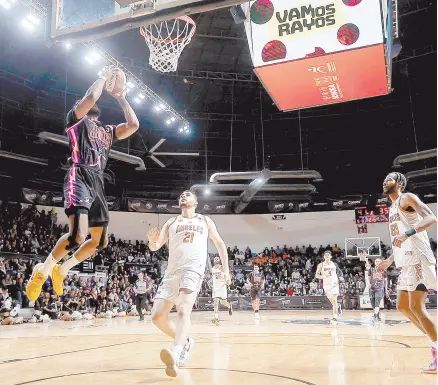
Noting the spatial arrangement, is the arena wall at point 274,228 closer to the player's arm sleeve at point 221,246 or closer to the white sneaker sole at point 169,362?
the player's arm sleeve at point 221,246

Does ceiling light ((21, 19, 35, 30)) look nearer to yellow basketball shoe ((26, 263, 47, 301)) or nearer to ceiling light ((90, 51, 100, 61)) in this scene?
ceiling light ((90, 51, 100, 61))

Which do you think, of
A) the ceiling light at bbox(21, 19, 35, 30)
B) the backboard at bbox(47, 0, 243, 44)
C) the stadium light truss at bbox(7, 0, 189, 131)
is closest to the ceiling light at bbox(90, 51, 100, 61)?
→ the stadium light truss at bbox(7, 0, 189, 131)

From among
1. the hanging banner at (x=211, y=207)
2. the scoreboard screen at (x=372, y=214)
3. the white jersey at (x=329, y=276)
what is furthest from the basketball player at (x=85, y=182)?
the scoreboard screen at (x=372, y=214)

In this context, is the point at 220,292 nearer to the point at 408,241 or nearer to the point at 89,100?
the point at 408,241

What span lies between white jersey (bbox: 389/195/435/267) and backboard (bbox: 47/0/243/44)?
2.87 meters

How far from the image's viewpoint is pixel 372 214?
1027 inches

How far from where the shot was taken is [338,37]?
6.25 meters

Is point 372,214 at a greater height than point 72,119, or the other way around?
point 372,214

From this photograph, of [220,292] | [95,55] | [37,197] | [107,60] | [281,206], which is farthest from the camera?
[281,206]

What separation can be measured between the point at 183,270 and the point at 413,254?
2452 mm

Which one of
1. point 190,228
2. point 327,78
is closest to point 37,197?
point 327,78

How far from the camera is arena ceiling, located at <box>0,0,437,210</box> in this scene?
16016 millimetres

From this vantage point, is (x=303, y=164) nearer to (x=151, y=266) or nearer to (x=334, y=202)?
(x=334, y=202)

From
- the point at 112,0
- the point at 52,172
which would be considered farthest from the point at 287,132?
the point at 112,0
